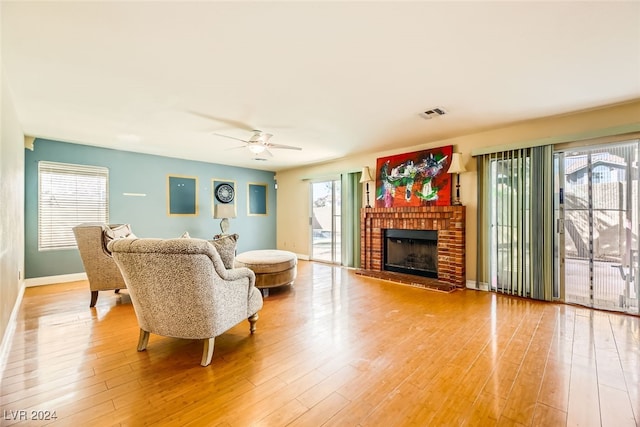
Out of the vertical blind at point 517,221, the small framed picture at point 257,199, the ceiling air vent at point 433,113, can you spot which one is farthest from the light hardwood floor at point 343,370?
the small framed picture at point 257,199

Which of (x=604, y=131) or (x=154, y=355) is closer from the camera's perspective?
(x=154, y=355)

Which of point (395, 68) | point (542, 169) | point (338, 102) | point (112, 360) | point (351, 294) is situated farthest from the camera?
point (351, 294)

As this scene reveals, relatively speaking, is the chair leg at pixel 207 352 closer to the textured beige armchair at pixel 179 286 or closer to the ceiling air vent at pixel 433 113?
the textured beige armchair at pixel 179 286

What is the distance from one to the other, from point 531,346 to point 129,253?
3.37 m

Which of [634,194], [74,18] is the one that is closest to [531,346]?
[634,194]

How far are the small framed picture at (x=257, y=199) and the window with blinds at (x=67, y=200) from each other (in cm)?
302

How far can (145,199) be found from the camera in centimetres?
547

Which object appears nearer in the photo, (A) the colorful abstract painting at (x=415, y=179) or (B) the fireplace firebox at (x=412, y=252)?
(A) the colorful abstract painting at (x=415, y=179)

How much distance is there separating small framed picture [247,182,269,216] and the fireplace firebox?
11.9 feet

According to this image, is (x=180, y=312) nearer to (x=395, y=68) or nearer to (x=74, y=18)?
(x=74, y=18)

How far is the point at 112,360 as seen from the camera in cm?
217

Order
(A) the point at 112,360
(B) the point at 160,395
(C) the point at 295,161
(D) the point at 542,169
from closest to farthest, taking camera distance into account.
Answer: (B) the point at 160,395 → (A) the point at 112,360 → (D) the point at 542,169 → (C) the point at 295,161

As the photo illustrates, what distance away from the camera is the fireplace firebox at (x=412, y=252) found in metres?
4.74

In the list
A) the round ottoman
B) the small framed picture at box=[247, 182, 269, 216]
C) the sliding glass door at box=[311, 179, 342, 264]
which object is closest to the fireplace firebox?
the sliding glass door at box=[311, 179, 342, 264]
